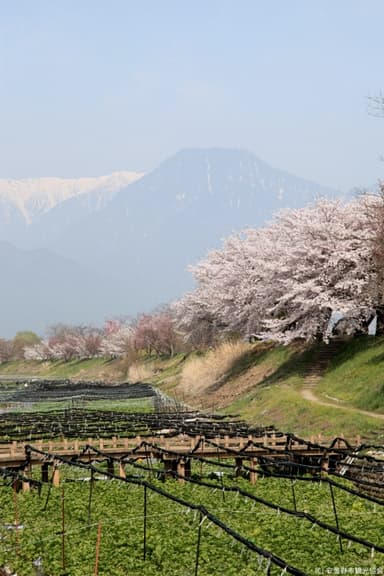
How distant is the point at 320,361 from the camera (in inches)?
2441

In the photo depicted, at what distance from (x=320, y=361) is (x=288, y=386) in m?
5.35

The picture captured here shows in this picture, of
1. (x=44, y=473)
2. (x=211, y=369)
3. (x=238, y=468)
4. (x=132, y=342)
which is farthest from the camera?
(x=132, y=342)

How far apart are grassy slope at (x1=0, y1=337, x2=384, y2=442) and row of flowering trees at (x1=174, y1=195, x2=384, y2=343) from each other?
93.1 inches

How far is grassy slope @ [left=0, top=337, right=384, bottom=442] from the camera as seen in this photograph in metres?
43.2

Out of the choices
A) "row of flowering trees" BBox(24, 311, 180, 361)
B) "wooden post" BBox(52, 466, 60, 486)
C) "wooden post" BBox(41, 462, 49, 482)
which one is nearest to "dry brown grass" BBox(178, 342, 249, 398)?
"row of flowering trees" BBox(24, 311, 180, 361)

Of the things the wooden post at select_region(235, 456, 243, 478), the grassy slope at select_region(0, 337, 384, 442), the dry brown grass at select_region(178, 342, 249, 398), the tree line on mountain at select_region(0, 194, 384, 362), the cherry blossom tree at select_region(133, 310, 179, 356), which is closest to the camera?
the wooden post at select_region(235, 456, 243, 478)

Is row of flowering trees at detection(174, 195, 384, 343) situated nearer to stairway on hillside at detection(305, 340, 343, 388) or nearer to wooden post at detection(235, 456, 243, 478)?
stairway on hillside at detection(305, 340, 343, 388)

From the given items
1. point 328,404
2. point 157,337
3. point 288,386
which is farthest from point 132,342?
point 328,404

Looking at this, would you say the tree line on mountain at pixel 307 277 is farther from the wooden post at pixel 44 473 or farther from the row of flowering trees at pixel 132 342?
the row of flowering trees at pixel 132 342

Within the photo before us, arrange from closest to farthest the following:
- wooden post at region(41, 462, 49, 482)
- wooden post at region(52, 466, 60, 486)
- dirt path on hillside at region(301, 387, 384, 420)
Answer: wooden post at region(52, 466, 60, 486) < wooden post at region(41, 462, 49, 482) < dirt path on hillside at region(301, 387, 384, 420)

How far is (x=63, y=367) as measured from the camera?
182 m

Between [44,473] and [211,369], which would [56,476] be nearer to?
[44,473]

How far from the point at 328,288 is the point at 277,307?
6.53 metres

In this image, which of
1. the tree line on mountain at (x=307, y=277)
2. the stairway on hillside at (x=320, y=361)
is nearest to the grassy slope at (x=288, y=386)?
the stairway on hillside at (x=320, y=361)
